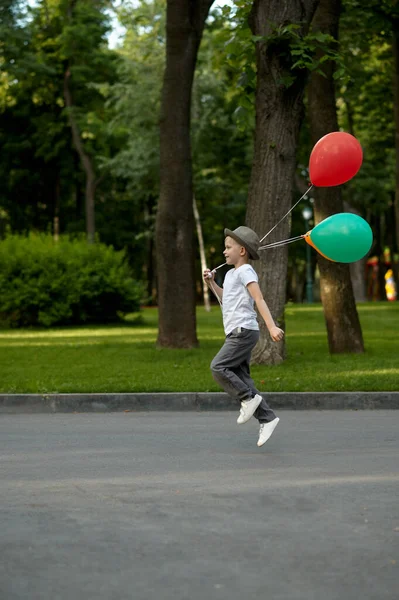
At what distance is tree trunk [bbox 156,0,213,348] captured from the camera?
1822cm

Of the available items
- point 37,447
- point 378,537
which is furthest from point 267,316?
point 378,537

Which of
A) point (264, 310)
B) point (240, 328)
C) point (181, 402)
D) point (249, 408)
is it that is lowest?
point (181, 402)

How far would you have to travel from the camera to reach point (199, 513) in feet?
20.1

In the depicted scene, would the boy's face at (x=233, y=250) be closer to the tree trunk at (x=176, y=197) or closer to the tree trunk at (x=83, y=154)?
the tree trunk at (x=176, y=197)

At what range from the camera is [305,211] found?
1703 inches

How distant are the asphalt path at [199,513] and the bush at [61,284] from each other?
17562 mm

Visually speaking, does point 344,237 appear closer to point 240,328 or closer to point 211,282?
point 211,282

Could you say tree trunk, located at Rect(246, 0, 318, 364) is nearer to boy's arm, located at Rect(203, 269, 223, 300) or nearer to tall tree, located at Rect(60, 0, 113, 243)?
boy's arm, located at Rect(203, 269, 223, 300)

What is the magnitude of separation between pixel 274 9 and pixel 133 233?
42.7 m

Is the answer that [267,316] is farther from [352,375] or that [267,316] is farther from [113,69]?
[113,69]

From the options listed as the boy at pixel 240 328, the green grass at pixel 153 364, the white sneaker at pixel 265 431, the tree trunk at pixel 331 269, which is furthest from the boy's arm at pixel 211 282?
the tree trunk at pixel 331 269

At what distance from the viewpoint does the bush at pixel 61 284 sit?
1079 inches

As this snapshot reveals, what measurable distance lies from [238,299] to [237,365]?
0.56 metres

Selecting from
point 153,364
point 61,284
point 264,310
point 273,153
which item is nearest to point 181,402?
point 264,310
